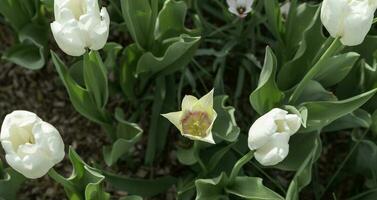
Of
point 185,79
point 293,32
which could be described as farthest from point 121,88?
point 293,32

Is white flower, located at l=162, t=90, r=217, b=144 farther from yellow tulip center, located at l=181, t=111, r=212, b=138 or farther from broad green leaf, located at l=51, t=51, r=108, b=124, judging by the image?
broad green leaf, located at l=51, t=51, r=108, b=124

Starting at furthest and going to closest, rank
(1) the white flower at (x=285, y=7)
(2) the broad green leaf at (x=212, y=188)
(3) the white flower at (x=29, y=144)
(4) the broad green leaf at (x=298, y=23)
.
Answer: (1) the white flower at (x=285, y=7)
(4) the broad green leaf at (x=298, y=23)
(2) the broad green leaf at (x=212, y=188)
(3) the white flower at (x=29, y=144)

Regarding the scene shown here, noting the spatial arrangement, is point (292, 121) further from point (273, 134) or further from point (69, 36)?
point (69, 36)

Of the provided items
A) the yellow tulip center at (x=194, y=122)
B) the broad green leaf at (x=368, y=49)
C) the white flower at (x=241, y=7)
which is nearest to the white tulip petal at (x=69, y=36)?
the yellow tulip center at (x=194, y=122)

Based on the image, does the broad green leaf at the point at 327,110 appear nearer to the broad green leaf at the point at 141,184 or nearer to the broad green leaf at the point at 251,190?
the broad green leaf at the point at 251,190

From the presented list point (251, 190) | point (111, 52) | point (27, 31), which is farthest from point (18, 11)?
point (251, 190)

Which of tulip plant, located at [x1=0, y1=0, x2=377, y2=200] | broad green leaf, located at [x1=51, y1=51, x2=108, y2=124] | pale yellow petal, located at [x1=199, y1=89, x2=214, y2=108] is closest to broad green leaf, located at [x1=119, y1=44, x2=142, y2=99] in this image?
tulip plant, located at [x1=0, y1=0, x2=377, y2=200]
